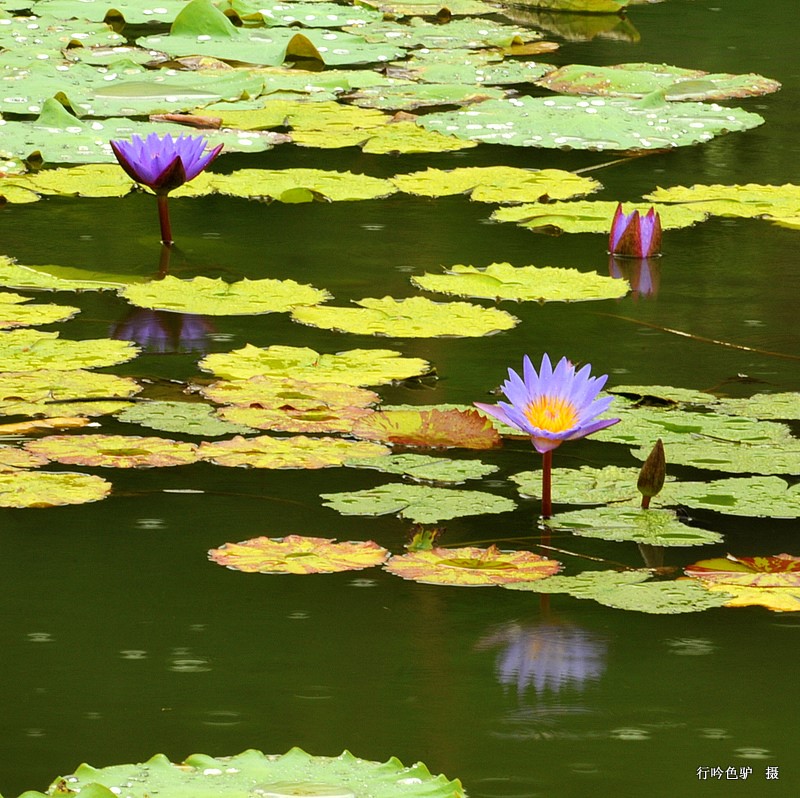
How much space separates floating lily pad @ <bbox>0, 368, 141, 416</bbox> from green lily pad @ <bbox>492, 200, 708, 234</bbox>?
1.59 metres

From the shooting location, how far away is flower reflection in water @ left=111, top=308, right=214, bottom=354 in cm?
334

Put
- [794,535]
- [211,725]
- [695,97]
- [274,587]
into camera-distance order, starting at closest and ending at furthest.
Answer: [211,725] → [274,587] → [794,535] → [695,97]

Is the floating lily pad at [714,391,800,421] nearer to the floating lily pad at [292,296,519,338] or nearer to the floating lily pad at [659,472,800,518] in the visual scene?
the floating lily pad at [659,472,800,518]

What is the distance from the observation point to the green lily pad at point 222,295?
360 centimetres

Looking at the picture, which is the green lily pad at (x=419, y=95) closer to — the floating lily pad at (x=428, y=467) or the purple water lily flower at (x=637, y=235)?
the purple water lily flower at (x=637, y=235)

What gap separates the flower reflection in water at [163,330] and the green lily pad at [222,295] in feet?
0.11

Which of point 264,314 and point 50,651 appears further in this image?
point 264,314

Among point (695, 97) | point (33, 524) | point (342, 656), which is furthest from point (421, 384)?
point (695, 97)

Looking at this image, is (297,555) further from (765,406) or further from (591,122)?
(591,122)

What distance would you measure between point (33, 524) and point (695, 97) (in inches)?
168

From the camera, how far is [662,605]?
2.17 m

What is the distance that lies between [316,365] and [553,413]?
804 millimetres

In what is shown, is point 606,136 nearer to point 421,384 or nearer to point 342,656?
point 421,384

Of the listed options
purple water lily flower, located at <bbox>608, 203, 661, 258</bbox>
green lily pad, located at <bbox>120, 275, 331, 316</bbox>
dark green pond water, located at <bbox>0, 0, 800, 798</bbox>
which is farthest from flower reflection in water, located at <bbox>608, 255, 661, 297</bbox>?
green lily pad, located at <bbox>120, 275, 331, 316</bbox>
